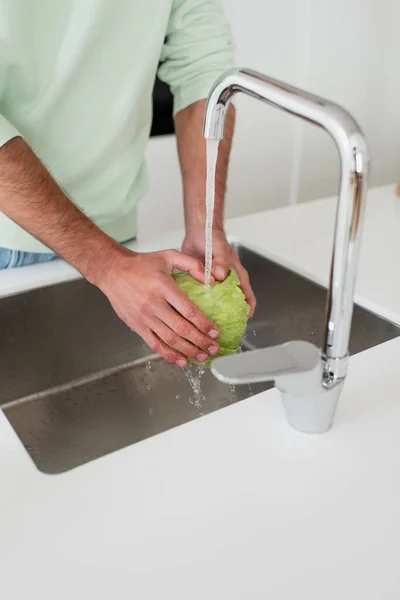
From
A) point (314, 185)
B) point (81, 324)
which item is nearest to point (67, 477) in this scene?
point (81, 324)

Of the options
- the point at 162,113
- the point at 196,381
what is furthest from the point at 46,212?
the point at 162,113

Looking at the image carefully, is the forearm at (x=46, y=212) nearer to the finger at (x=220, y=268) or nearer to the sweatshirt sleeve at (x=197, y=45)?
the finger at (x=220, y=268)

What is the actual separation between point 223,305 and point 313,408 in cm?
27

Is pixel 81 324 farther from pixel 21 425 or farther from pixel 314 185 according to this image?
pixel 314 185

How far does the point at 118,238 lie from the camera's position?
1.48 m

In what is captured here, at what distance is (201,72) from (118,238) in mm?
414

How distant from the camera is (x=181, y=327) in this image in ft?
3.05

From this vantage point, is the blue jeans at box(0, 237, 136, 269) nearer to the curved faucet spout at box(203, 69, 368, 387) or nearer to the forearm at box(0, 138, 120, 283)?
the forearm at box(0, 138, 120, 283)

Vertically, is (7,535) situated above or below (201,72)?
below

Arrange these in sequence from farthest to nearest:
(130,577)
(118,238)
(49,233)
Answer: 1. (118,238)
2. (49,233)
3. (130,577)

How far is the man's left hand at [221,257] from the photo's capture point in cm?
106

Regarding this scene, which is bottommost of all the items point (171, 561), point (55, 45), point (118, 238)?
point (118, 238)

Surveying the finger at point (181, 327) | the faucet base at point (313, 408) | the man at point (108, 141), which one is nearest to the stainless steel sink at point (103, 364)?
the man at point (108, 141)

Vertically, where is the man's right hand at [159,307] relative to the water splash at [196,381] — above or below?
above
